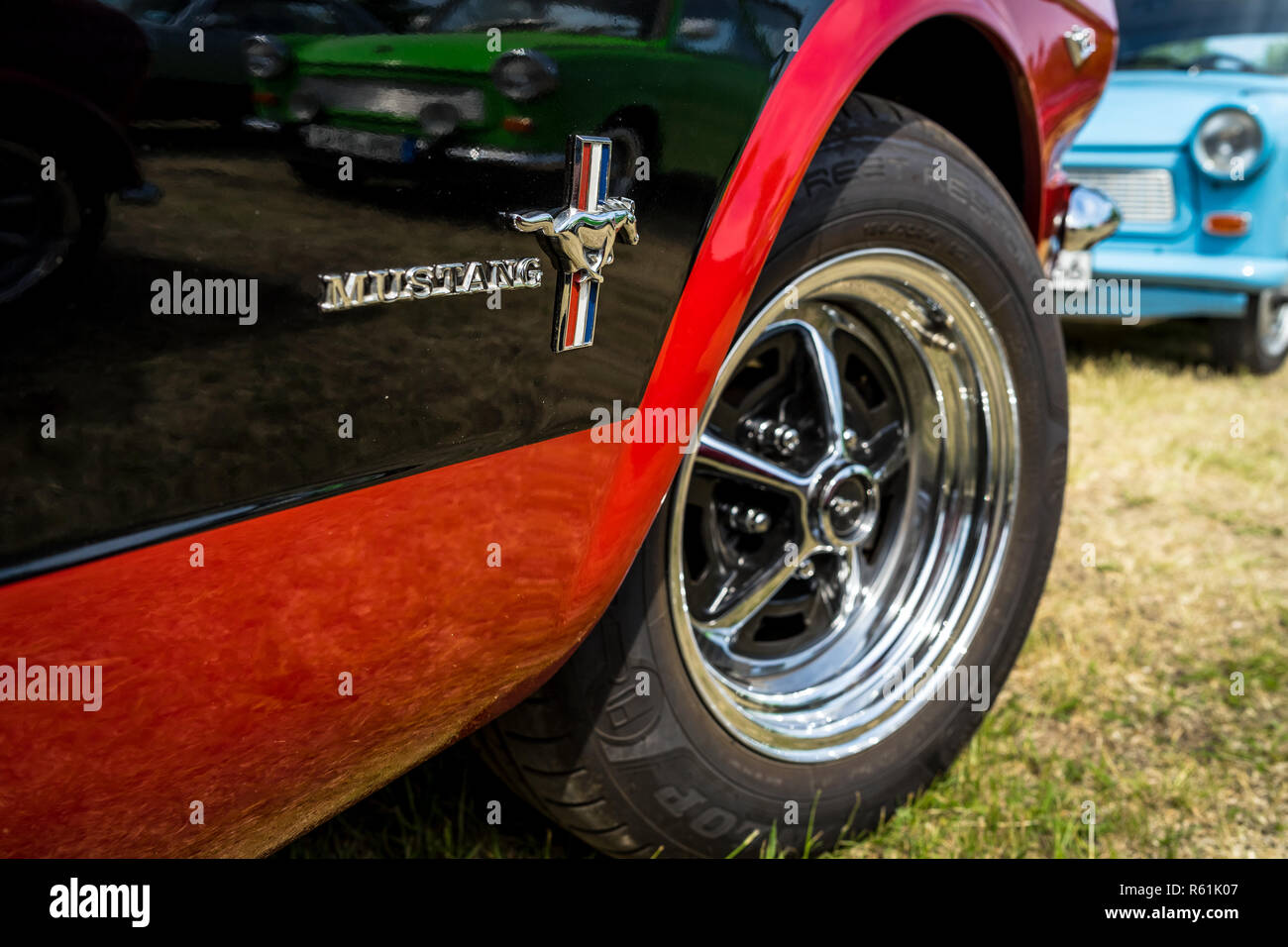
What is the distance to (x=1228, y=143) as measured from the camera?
15.4 feet

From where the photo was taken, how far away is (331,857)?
1686 mm

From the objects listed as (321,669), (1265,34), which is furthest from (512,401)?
(1265,34)

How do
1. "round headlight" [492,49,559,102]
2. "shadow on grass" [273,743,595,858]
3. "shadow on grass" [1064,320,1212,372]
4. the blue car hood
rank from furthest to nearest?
1. "shadow on grass" [1064,320,1212,372]
2. the blue car hood
3. "shadow on grass" [273,743,595,858]
4. "round headlight" [492,49,559,102]

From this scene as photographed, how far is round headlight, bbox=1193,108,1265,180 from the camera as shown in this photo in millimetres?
4660

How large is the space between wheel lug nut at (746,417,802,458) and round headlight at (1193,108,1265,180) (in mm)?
3846

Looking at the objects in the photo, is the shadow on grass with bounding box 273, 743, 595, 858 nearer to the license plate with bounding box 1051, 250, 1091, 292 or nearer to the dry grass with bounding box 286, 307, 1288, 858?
the dry grass with bounding box 286, 307, 1288, 858

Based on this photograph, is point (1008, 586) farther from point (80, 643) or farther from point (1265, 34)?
point (1265, 34)

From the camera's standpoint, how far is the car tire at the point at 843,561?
1441 millimetres

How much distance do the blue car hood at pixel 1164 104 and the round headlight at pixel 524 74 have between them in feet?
14.5

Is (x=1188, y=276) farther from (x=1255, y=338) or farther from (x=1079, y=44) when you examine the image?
(x=1079, y=44)

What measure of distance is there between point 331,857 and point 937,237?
1.35 meters

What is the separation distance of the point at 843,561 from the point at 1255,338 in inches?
162

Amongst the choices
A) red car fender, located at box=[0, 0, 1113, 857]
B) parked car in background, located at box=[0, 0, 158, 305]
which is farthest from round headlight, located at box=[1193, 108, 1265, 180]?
parked car in background, located at box=[0, 0, 158, 305]

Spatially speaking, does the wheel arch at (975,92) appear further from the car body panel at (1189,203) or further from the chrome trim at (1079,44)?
the car body panel at (1189,203)
